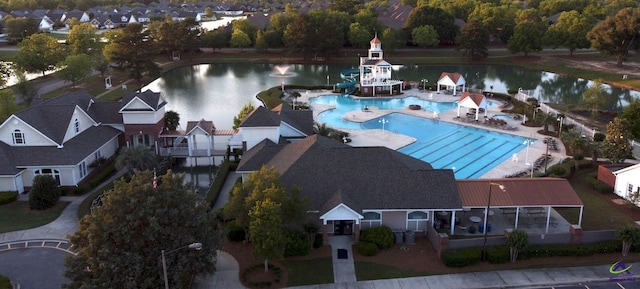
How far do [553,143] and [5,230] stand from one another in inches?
1747

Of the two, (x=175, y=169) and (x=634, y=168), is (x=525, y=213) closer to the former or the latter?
(x=634, y=168)

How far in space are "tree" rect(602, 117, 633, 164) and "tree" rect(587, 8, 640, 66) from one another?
54.4 m

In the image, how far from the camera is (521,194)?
97.0ft

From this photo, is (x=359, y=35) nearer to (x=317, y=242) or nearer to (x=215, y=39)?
(x=215, y=39)

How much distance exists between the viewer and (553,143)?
154 feet

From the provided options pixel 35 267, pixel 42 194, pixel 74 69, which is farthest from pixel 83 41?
pixel 35 267

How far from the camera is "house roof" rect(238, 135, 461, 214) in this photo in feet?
93.7

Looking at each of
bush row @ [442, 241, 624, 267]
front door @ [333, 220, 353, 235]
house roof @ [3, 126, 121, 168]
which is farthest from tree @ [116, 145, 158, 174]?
bush row @ [442, 241, 624, 267]

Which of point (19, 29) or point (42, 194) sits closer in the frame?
point (42, 194)

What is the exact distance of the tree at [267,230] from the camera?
953 inches

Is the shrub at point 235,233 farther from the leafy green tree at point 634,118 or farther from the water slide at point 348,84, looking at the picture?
the water slide at point 348,84

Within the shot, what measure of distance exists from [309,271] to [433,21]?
90.9 meters

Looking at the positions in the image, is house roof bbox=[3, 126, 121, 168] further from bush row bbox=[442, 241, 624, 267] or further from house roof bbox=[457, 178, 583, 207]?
house roof bbox=[457, 178, 583, 207]

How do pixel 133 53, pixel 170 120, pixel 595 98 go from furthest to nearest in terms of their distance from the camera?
pixel 133 53, pixel 595 98, pixel 170 120
